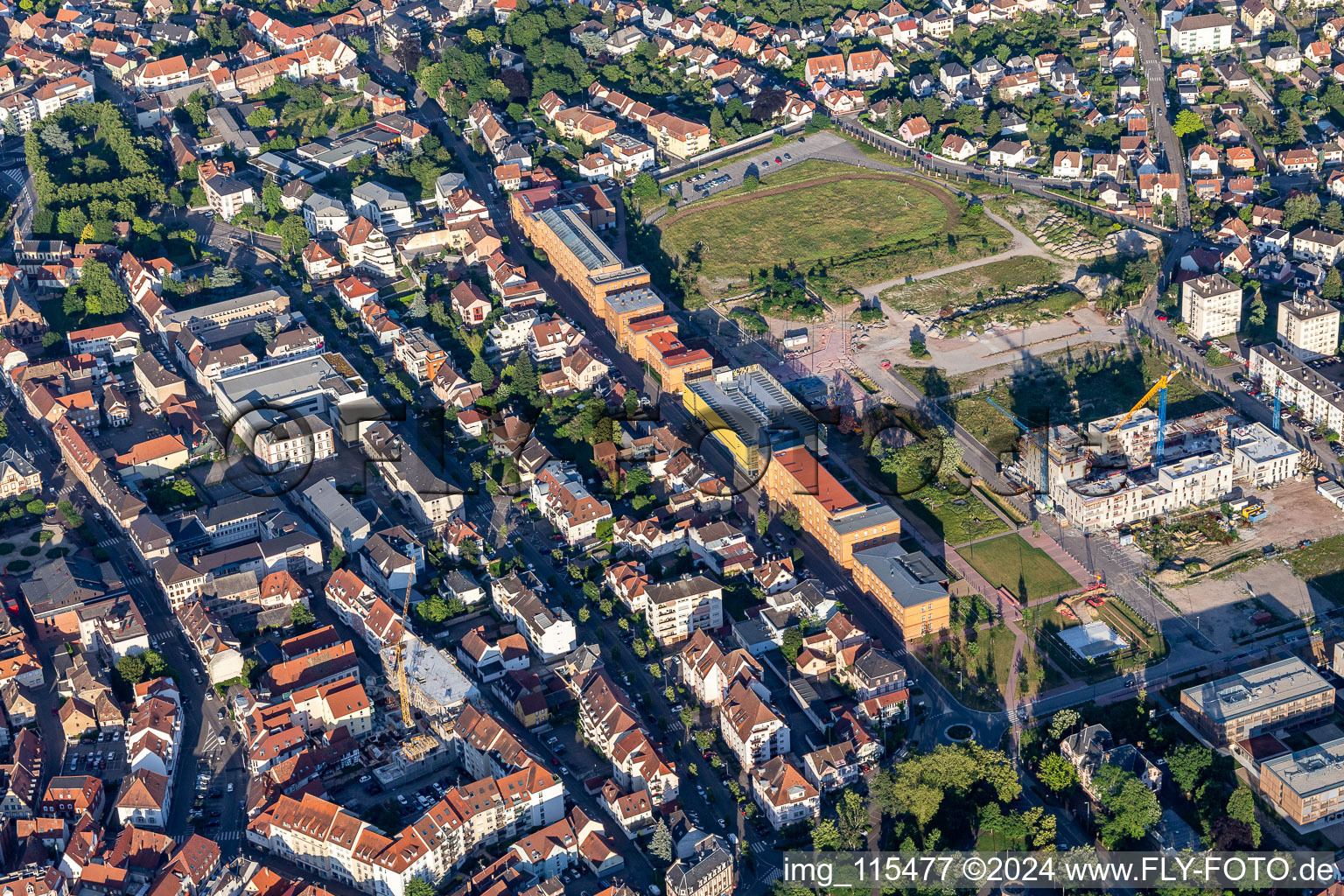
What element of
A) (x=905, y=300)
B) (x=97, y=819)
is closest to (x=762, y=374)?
(x=905, y=300)

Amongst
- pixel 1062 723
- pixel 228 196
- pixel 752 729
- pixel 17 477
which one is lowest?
pixel 1062 723

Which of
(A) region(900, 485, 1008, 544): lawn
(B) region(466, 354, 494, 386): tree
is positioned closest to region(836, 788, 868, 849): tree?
(A) region(900, 485, 1008, 544): lawn

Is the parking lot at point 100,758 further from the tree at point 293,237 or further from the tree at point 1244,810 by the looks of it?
the tree at point 1244,810

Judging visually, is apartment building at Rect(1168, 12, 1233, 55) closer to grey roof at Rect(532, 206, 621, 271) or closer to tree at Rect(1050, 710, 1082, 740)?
grey roof at Rect(532, 206, 621, 271)

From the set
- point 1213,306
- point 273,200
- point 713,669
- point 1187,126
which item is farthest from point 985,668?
point 273,200

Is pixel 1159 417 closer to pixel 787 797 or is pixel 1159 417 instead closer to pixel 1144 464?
pixel 1144 464

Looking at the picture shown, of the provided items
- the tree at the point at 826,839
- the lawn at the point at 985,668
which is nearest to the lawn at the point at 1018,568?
the lawn at the point at 985,668
